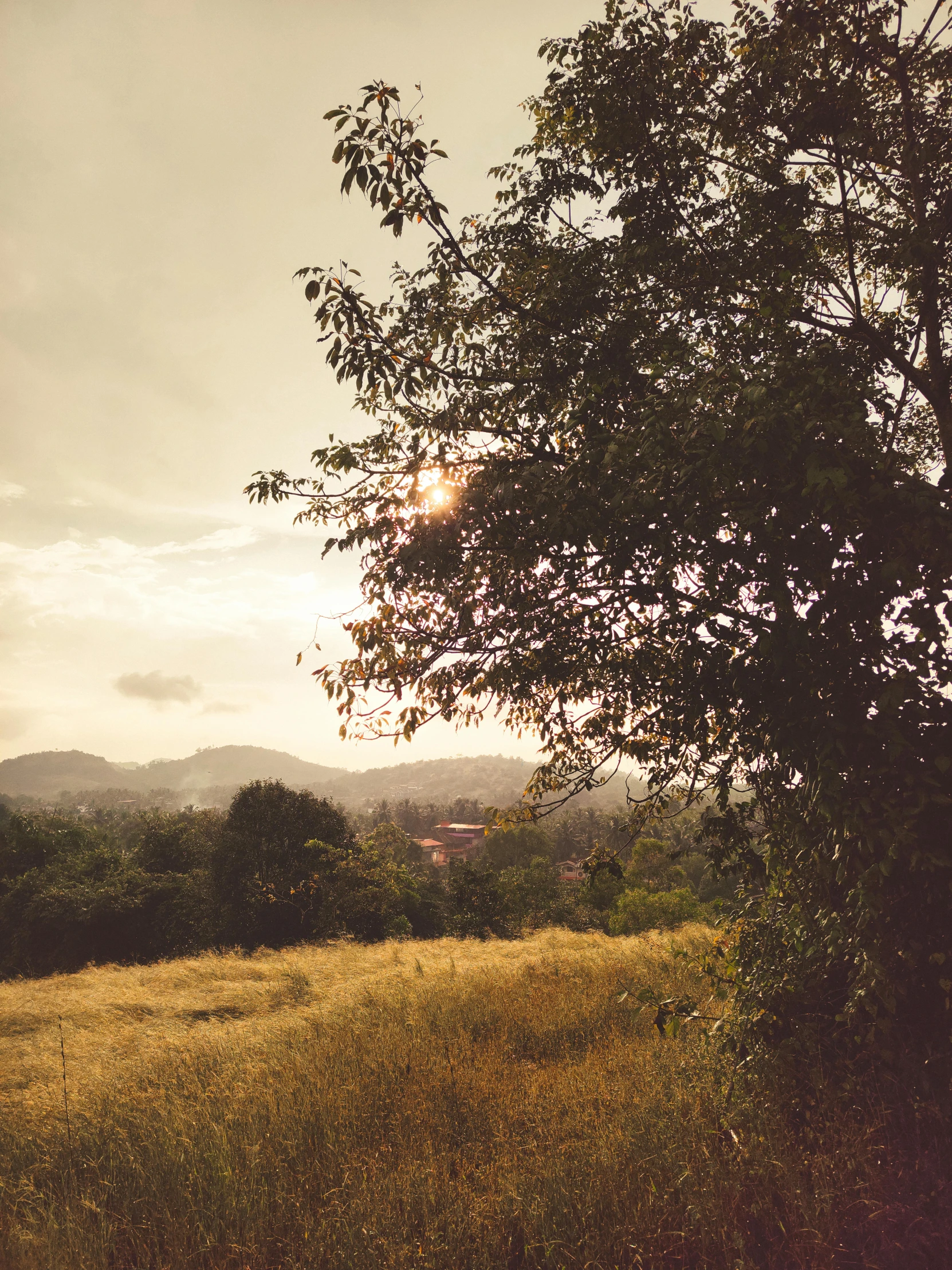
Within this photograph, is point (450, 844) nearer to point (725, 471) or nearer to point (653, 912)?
point (653, 912)

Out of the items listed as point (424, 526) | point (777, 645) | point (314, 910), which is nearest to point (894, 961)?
point (777, 645)

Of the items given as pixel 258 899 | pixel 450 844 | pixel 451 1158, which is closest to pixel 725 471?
pixel 451 1158

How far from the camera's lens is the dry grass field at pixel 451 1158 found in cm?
297

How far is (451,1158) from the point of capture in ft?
13.2

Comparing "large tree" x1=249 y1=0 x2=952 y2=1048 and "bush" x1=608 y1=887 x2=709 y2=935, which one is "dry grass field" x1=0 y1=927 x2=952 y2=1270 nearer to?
"large tree" x1=249 y1=0 x2=952 y2=1048

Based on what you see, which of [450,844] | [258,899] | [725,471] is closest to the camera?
[725,471]

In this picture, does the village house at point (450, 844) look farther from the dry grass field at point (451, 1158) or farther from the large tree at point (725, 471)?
the large tree at point (725, 471)

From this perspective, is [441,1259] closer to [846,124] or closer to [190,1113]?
[190,1113]

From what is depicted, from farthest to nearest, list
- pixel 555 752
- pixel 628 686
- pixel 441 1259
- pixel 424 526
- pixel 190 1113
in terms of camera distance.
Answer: pixel 555 752 → pixel 190 1113 → pixel 628 686 → pixel 424 526 → pixel 441 1259

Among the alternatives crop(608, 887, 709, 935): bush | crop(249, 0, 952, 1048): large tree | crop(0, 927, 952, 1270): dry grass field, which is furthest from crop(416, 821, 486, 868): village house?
crop(249, 0, 952, 1048): large tree

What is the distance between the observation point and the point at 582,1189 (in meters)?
3.39

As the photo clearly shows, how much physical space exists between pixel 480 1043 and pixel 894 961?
479 cm

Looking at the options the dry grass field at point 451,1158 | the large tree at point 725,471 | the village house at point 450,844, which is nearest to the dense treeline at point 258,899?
the dry grass field at point 451,1158

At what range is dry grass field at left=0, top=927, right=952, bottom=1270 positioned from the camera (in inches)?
117
